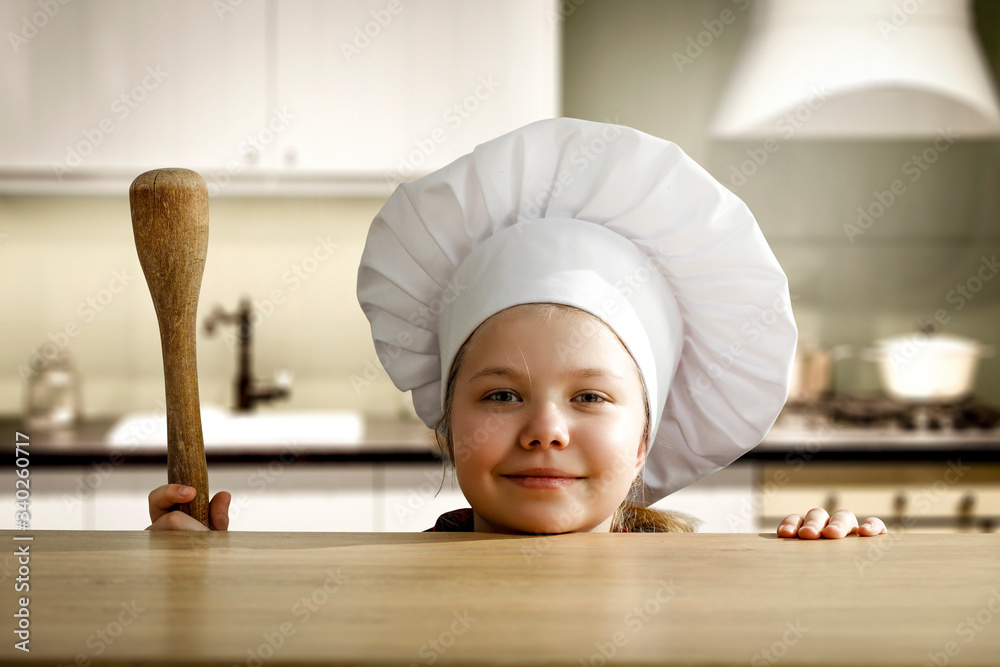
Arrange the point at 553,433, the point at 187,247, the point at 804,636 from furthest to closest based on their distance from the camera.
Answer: the point at 553,433 < the point at 187,247 < the point at 804,636

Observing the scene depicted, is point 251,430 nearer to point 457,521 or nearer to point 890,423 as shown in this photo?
point 457,521

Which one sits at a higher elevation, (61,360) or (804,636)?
(61,360)

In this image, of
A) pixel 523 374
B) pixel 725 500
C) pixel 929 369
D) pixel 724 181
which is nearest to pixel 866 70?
pixel 724 181

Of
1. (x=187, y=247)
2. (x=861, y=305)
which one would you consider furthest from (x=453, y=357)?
(x=861, y=305)

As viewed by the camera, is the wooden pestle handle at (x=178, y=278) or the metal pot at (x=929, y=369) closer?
the wooden pestle handle at (x=178, y=278)

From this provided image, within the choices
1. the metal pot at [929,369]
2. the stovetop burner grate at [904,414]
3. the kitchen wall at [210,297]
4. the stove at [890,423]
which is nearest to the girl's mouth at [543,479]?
the stove at [890,423]

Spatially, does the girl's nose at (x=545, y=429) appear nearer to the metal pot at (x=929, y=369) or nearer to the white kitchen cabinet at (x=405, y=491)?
the white kitchen cabinet at (x=405, y=491)

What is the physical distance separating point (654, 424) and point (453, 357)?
18 cm

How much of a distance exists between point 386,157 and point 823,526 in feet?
5.38

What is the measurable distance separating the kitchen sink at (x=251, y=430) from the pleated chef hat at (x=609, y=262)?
121cm

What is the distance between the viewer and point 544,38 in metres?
2.03

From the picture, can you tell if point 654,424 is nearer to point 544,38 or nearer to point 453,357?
point 453,357

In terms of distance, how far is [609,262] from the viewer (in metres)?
0.67

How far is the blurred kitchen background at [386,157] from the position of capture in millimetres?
1973
